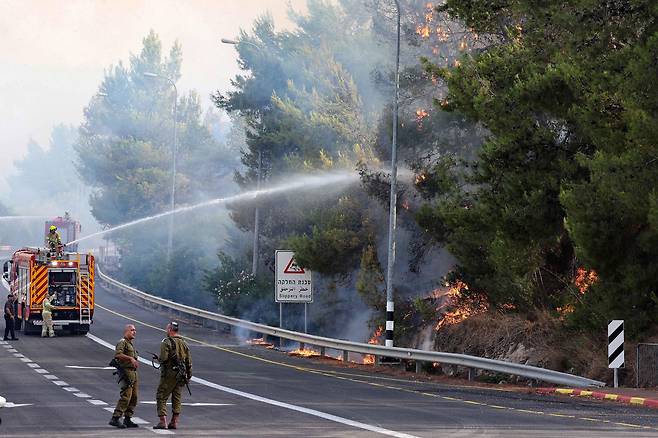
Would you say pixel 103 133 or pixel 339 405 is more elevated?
pixel 103 133

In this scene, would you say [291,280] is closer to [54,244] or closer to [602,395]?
[54,244]

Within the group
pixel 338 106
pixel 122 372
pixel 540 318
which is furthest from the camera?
pixel 338 106

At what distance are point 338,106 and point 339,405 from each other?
39334mm

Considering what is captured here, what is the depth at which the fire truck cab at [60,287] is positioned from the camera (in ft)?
153

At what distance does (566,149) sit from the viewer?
34.8 m

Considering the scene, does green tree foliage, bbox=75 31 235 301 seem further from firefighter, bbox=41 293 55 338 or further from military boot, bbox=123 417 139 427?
military boot, bbox=123 417 139 427

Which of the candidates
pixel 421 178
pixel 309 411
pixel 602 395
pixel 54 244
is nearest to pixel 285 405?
pixel 309 411

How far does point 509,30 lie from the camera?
37594 mm

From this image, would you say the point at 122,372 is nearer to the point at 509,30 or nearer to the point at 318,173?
the point at 509,30

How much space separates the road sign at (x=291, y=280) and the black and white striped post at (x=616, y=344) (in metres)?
15.4

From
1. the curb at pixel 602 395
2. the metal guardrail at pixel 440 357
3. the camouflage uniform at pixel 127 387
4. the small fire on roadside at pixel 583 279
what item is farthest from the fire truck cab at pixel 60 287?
the camouflage uniform at pixel 127 387

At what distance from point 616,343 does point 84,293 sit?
22.4 m

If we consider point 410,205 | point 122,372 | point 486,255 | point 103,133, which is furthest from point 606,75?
point 103,133

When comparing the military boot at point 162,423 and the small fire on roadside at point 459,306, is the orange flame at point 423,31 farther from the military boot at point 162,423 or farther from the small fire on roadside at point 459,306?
the military boot at point 162,423
